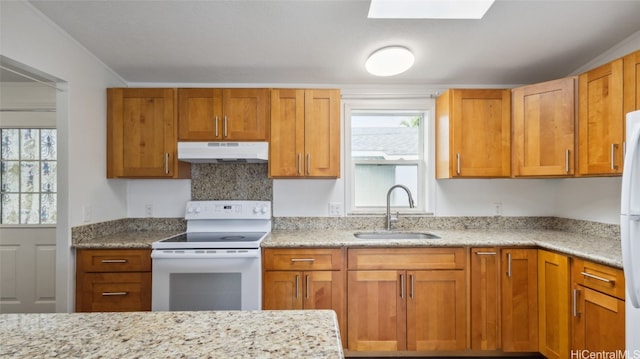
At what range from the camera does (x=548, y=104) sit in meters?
2.21

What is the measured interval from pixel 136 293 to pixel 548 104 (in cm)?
325

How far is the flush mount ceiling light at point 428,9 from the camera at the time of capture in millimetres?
1764

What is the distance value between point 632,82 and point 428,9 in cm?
126

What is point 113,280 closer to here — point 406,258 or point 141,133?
point 141,133

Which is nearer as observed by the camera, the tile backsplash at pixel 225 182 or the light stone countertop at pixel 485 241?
the light stone countertop at pixel 485 241

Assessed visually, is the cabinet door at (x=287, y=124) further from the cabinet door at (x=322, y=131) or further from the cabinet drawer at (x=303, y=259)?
the cabinet drawer at (x=303, y=259)

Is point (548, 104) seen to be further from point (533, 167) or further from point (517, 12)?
point (517, 12)

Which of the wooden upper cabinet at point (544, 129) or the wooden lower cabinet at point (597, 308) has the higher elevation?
the wooden upper cabinet at point (544, 129)

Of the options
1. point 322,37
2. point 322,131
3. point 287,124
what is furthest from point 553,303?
point 322,37

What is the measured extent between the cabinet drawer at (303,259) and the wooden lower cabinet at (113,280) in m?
0.85

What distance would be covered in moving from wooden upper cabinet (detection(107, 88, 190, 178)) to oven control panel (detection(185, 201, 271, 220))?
0.33 meters

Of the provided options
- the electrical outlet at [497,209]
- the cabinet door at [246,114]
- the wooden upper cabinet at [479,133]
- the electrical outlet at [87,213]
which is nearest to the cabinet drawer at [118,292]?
the electrical outlet at [87,213]

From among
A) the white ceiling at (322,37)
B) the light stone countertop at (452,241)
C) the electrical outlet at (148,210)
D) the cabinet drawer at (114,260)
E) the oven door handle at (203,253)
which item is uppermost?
the white ceiling at (322,37)

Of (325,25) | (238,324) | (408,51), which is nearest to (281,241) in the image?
(238,324)
